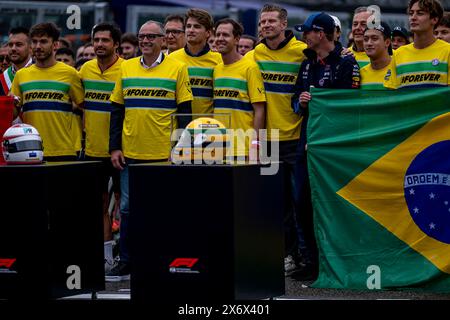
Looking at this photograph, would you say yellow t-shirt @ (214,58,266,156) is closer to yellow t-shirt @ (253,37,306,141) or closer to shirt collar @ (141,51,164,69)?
yellow t-shirt @ (253,37,306,141)

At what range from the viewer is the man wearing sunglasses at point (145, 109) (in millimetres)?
11047

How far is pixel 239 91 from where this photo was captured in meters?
11.3

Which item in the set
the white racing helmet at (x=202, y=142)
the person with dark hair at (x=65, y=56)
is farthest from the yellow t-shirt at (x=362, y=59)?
the person with dark hair at (x=65, y=56)

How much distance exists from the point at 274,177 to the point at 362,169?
59.9 inches

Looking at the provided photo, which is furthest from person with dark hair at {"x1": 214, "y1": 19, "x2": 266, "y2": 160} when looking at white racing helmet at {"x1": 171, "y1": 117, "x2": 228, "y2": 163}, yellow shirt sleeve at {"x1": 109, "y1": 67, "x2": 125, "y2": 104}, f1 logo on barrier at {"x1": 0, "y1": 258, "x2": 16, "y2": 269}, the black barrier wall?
f1 logo on barrier at {"x1": 0, "y1": 258, "x2": 16, "y2": 269}

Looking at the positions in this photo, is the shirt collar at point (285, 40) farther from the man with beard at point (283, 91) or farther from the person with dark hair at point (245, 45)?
the person with dark hair at point (245, 45)

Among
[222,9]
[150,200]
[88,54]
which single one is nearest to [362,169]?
[150,200]

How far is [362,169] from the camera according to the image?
33.4 ft

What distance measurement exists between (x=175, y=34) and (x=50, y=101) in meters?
1.86

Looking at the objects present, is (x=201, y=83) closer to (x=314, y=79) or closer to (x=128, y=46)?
(x=314, y=79)

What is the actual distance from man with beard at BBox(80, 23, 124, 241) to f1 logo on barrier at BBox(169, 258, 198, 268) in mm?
3550

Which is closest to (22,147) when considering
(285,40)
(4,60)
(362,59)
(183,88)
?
(183,88)

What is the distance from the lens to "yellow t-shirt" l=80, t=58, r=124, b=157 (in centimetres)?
1169

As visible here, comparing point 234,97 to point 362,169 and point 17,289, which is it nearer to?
point 362,169
